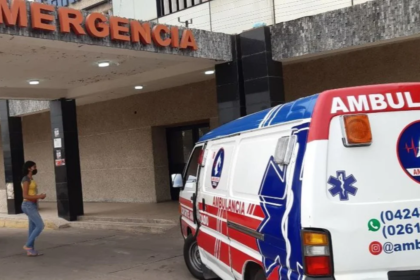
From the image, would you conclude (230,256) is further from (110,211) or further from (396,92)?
(110,211)

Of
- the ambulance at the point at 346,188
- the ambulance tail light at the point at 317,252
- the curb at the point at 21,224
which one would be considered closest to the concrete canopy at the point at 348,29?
the ambulance at the point at 346,188

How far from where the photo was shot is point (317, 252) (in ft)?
11.1

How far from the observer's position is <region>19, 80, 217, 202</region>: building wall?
47.4 feet

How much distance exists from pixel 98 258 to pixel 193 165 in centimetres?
326

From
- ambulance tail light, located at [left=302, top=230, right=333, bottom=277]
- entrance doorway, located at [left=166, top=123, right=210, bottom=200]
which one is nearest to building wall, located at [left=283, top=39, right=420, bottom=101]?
entrance doorway, located at [left=166, top=123, right=210, bottom=200]

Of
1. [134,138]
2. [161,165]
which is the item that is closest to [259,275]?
[161,165]

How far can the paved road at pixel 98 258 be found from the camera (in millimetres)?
7684

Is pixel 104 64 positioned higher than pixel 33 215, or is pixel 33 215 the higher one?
pixel 104 64

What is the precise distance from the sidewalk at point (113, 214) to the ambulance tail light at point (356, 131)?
830cm

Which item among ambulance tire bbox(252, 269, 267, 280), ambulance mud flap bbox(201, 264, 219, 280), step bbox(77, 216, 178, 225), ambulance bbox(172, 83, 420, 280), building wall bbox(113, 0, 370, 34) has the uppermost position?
building wall bbox(113, 0, 370, 34)

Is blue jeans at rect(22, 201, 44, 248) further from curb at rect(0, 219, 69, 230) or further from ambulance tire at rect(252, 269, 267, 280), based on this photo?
ambulance tire at rect(252, 269, 267, 280)

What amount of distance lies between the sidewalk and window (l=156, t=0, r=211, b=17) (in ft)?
20.3

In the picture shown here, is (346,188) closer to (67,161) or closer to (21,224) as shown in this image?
(67,161)

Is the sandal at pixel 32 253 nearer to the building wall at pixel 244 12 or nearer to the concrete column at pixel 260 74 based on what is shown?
the concrete column at pixel 260 74
